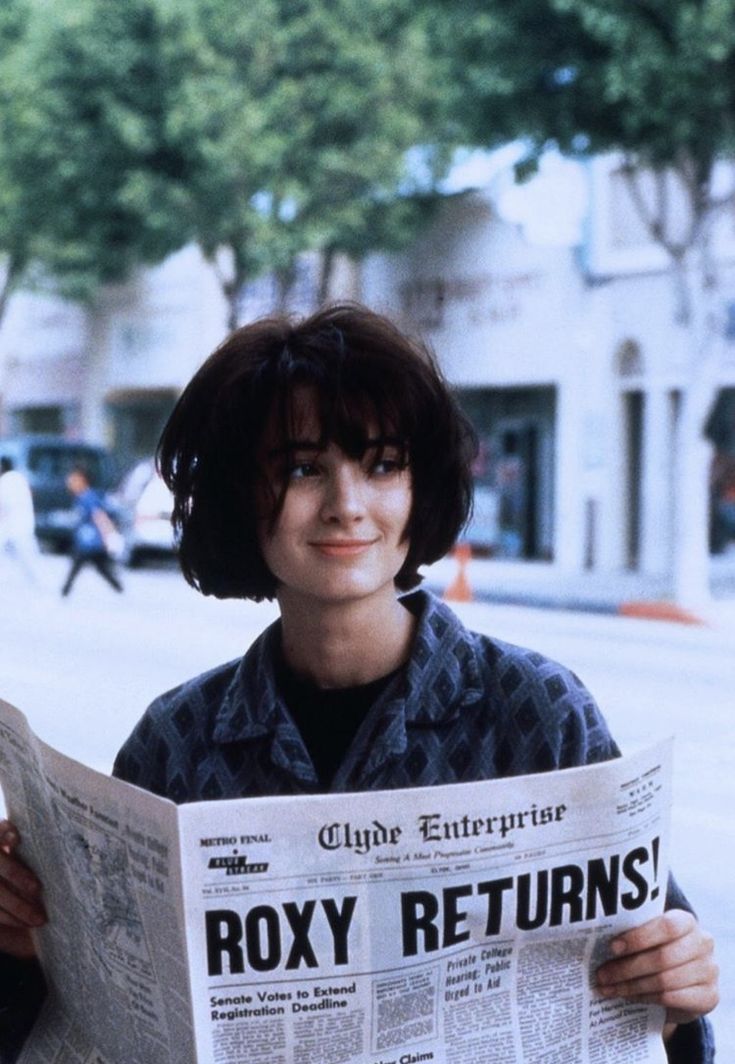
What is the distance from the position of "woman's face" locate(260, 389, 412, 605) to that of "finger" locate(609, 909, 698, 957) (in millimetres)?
452

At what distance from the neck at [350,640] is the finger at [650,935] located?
40 cm

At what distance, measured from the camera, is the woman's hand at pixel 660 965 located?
5.33 feet

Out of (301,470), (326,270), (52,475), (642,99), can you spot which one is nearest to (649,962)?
(301,470)

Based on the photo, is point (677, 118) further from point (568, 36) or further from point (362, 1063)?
point (362, 1063)

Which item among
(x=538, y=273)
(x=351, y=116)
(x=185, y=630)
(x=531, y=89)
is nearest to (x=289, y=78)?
(x=351, y=116)

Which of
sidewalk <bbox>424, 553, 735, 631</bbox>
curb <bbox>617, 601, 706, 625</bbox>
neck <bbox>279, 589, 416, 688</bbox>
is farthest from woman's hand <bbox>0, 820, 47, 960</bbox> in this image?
curb <bbox>617, 601, 706, 625</bbox>

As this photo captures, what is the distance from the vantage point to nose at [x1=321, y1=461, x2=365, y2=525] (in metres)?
1.77

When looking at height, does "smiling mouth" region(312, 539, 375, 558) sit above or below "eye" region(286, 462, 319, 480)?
below

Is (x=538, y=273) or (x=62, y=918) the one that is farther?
(x=538, y=273)

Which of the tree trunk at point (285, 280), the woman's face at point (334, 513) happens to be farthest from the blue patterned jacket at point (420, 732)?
the tree trunk at point (285, 280)

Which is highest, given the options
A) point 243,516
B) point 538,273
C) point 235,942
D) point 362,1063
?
point 538,273

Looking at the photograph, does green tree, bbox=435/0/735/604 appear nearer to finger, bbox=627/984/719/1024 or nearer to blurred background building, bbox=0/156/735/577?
blurred background building, bbox=0/156/735/577

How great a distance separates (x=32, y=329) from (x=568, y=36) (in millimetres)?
20071

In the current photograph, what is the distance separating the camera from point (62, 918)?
68.6 inches
